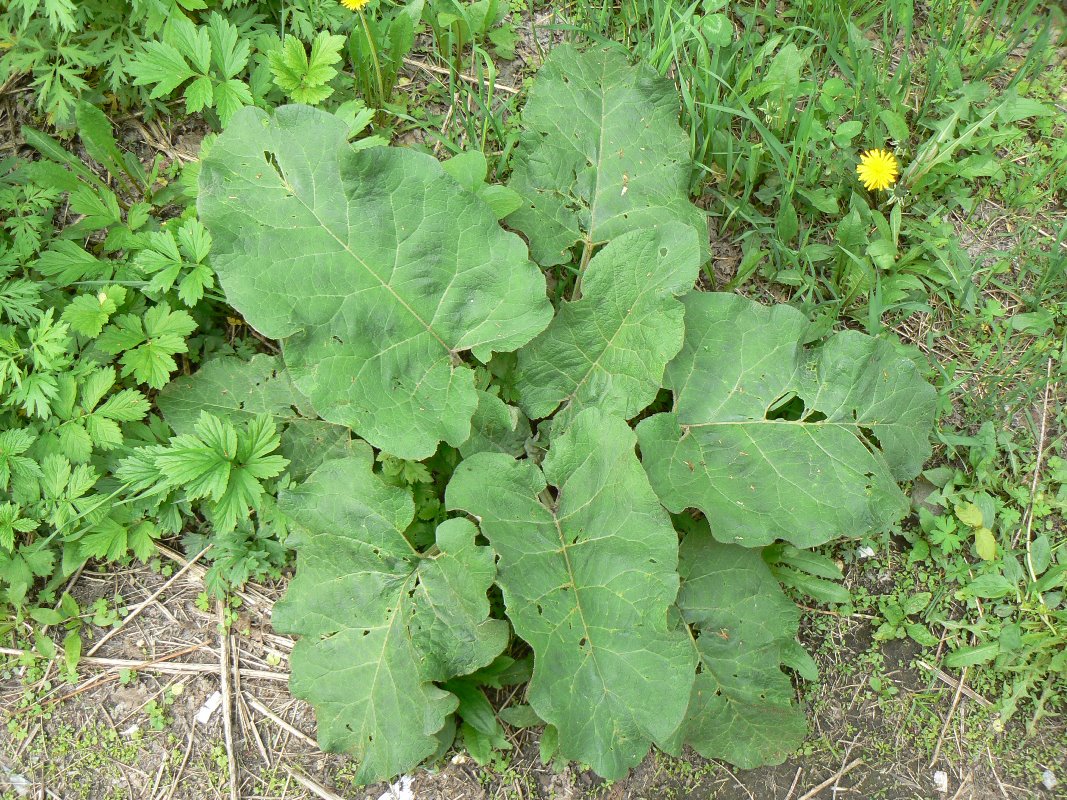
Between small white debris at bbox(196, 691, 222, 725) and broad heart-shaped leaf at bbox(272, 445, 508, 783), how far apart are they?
19.4 inches

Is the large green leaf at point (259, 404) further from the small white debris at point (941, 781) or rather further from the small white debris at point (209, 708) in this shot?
the small white debris at point (941, 781)

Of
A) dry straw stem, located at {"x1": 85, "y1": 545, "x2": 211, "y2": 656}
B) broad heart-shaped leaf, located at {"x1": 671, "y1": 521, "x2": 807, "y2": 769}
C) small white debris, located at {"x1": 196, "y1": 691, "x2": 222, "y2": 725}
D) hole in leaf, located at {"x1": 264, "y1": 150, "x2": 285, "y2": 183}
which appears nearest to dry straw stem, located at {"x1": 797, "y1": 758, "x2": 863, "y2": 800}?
A: broad heart-shaped leaf, located at {"x1": 671, "y1": 521, "x2": 807, "y2": 769}

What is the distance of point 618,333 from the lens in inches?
108

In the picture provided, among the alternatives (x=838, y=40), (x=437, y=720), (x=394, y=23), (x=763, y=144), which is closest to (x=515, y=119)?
(x=394, y=23)

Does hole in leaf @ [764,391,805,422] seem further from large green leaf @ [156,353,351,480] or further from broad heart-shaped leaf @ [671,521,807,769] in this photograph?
large green leaf @ [156,353,351,480]

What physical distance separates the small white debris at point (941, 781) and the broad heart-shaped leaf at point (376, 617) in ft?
5.44

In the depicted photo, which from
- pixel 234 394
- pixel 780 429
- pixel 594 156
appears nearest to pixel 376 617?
pixel 234 394

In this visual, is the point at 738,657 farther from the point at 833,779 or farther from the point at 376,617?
the point at 376,617

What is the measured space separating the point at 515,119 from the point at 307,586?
2.05 meters

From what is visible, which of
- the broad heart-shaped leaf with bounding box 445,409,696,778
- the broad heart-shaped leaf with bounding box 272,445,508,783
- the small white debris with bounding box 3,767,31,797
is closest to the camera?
the broad heart-shaped leaf with bounding box 445,409,696,778

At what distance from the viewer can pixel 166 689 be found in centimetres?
278

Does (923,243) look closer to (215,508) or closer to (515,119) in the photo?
(515,119)

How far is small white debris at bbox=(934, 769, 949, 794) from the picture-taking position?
9.27 feet

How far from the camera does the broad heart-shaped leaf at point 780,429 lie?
2.62 m
